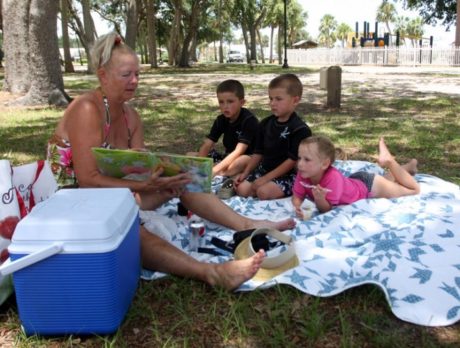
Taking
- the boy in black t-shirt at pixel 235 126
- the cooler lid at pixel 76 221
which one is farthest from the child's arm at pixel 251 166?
the cooler lid at pixel 76 221

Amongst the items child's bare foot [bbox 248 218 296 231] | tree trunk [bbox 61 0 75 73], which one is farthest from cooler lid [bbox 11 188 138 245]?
tree trunk [bbox 61 0 75 73]

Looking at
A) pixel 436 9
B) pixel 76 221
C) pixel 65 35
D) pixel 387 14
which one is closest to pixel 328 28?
pixel 387 14

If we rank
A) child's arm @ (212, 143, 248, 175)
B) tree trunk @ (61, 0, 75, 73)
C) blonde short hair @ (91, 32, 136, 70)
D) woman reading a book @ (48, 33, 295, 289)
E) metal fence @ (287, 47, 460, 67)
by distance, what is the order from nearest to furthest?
woman reading a book @ (48, 33, 295, 289) < blonde short hair @ (91, 32, 136, 70) < child's arm @ (212, 143, 248, 175) < tree trunk @ (61, 0, 75, 73) < metal fence @ (287, 47, 460, 67)

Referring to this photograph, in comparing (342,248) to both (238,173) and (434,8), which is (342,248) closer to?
(238,173)

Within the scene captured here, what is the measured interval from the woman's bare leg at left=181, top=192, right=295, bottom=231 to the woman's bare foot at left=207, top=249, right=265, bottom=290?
0.65 meters

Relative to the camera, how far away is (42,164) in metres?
2.51

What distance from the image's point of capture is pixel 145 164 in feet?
8.59

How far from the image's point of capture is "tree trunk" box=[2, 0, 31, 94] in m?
8.90

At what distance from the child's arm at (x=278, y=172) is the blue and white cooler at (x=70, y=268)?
202cm

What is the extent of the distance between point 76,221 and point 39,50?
8.16m

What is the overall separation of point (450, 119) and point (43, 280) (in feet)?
23.3

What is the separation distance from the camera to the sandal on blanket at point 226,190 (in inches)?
160

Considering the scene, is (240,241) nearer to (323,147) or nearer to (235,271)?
(235,271)

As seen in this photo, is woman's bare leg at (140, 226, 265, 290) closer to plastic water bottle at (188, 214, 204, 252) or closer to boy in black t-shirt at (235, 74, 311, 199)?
plastic water bottle at (188, 214, 204, 252)
